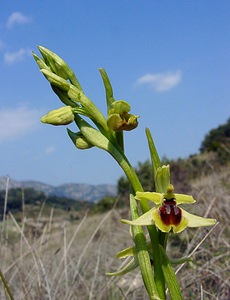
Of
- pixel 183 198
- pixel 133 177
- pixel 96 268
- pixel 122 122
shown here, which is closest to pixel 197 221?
pixel 183 198

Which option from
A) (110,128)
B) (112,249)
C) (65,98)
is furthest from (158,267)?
(112,249)

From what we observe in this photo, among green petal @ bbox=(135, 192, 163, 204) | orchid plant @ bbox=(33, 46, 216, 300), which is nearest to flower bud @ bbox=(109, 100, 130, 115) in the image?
orchid plant @ bbox=(33, 46, 216, 300)

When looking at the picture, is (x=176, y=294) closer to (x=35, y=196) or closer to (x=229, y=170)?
(x=35, y=196)

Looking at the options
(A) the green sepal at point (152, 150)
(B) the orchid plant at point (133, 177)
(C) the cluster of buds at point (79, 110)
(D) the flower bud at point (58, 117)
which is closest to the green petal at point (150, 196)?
(B) the orchid plant at point (133, 177)

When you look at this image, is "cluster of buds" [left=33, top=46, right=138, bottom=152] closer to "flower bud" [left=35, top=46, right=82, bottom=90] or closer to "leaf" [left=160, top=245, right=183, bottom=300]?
"flower bud" [left=35, top=46, right=82, bottom=90]

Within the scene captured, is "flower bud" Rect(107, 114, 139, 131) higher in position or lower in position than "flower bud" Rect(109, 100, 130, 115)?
lower

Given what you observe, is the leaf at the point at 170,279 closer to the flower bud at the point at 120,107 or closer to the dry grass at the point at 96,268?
the dry grass at the point at 96,268
